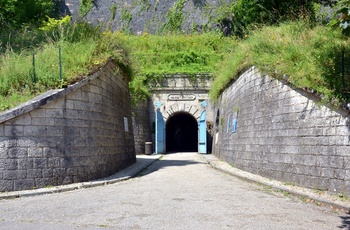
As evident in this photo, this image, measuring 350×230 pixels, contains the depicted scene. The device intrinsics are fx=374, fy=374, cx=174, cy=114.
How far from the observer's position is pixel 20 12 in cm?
1675

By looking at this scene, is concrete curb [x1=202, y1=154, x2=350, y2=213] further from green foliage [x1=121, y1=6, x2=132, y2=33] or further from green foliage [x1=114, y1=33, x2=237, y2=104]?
green foliage [x1=121, y1=6, x2=132, y2=33]

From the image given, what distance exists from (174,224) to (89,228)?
1.12 meters

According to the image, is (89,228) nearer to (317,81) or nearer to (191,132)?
→ (317,81)

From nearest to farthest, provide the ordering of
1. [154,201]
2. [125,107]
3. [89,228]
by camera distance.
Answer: [89,228] < [154,201] < [125,107]

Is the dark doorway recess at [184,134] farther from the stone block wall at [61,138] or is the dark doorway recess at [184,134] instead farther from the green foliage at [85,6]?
the stone block wall at [61,138]

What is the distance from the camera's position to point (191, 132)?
99.4ft

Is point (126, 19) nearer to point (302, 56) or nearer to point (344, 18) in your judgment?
point (302, 56)

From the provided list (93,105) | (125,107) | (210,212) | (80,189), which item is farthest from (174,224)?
Result: (125,107)

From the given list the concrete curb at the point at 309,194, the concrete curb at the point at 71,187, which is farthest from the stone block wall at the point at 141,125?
the concrete curb at the point at 309,194

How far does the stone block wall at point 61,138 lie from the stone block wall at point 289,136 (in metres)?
4.12

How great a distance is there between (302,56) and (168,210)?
5406 mm

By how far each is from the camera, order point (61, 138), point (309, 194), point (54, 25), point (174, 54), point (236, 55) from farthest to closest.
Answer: point (174, 54) → point (54, 25) → point (236, 55) → point (61, 138) → point (309, 194)

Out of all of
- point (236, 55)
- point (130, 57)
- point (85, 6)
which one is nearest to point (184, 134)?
point (85, 6)

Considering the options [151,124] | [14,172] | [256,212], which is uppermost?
[151,124]
